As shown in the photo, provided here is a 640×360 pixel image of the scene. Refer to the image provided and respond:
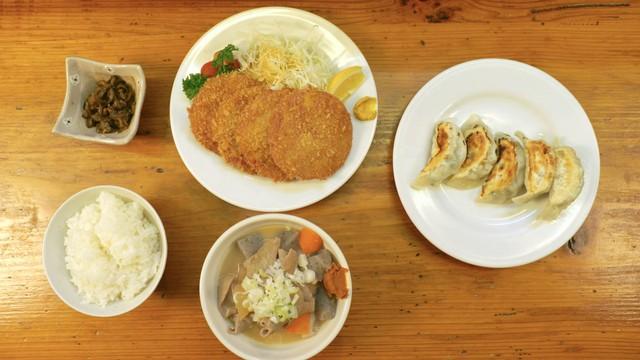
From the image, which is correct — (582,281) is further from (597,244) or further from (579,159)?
(579,159)

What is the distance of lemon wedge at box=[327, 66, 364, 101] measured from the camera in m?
2.27

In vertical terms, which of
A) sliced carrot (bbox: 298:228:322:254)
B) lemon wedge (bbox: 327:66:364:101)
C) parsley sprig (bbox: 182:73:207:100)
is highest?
lemon wedge (bbox: 327:66:364:101)

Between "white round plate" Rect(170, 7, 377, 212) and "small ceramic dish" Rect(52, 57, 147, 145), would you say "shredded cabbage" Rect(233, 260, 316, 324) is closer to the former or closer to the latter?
"white round plate" Rect(170, 7, 377, 212)

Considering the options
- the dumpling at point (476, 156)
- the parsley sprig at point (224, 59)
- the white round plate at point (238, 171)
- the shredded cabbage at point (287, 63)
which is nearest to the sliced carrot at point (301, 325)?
the white round plate at point (238, 171)

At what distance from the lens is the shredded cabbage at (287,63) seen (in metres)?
2.34

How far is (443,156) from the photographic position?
7.27 ft

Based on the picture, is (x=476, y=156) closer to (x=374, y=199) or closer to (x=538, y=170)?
(x=538, y=170)

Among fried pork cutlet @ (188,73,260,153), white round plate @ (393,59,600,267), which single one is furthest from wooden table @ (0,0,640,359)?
fried pork cutlet @ (188,73,260,153)

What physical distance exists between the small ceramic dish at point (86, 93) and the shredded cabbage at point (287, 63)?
0.54 m

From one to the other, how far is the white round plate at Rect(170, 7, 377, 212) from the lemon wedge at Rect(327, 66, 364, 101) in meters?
0.03

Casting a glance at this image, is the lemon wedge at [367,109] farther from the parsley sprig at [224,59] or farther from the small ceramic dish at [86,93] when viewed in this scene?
the small ceramic dish at [86,93]

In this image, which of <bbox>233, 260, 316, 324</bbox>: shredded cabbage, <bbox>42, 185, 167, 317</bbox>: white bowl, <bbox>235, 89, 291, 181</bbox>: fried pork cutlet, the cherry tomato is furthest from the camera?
the cherry tomato

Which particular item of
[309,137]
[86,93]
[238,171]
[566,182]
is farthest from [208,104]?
[566,182]

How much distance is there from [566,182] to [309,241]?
4.07ft
